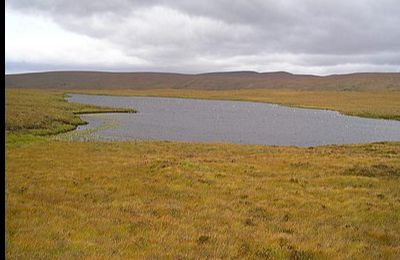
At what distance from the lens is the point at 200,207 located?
17.1m

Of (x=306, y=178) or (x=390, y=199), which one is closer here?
(x=390, y=199)

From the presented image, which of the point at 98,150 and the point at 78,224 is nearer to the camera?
the point at 78,224

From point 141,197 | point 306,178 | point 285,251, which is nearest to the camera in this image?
point 285,251

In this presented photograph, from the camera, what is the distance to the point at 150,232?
43.6ft

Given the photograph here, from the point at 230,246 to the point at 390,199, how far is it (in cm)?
1016

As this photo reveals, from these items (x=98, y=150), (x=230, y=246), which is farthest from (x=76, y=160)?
(x=230, y=246)

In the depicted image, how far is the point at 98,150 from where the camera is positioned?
112 ft

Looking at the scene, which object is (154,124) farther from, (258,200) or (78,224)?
(78,224)

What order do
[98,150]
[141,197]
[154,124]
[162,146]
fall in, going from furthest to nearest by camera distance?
[154,124] → [162,146] → [98,150] → [141,197]

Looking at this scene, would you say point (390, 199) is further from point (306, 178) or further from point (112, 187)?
point (112, 187)

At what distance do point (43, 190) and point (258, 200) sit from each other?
30.0 feet

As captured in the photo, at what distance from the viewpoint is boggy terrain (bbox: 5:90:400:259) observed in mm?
12148

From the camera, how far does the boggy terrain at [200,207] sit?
39.9 feet

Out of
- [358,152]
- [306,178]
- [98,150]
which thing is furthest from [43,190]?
[358,152]
